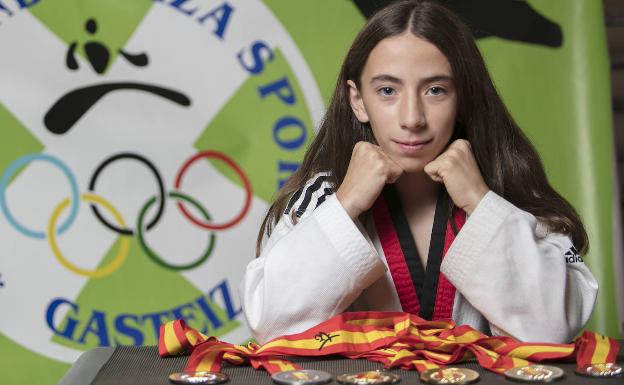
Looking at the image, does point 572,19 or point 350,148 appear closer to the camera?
point 350,148

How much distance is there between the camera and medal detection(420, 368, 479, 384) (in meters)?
0.86

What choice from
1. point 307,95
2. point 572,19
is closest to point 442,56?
point 307,95

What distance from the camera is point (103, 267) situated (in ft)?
7.15

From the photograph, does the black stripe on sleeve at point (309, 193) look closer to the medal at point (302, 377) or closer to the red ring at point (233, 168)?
the medal at point (302, 377)

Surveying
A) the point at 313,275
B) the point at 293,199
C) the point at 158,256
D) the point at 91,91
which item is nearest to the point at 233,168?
the point at 158,256

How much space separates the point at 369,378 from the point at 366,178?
1.32 feet

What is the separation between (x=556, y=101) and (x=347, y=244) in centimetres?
131

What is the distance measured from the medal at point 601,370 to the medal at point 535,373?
0.08ft

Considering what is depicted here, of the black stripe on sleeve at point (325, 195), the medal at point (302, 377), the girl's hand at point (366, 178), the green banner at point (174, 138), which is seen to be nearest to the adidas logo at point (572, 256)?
the girl's hand at point (366, 178)

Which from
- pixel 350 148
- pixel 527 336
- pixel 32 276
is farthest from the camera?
pixel 32 276

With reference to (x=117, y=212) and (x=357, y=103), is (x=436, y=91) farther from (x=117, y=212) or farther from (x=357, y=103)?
(x=117, y=212)

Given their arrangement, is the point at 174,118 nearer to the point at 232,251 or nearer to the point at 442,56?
the point at 232,251

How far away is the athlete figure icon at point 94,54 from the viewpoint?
2.19m

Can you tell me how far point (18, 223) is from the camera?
2.16 metres
